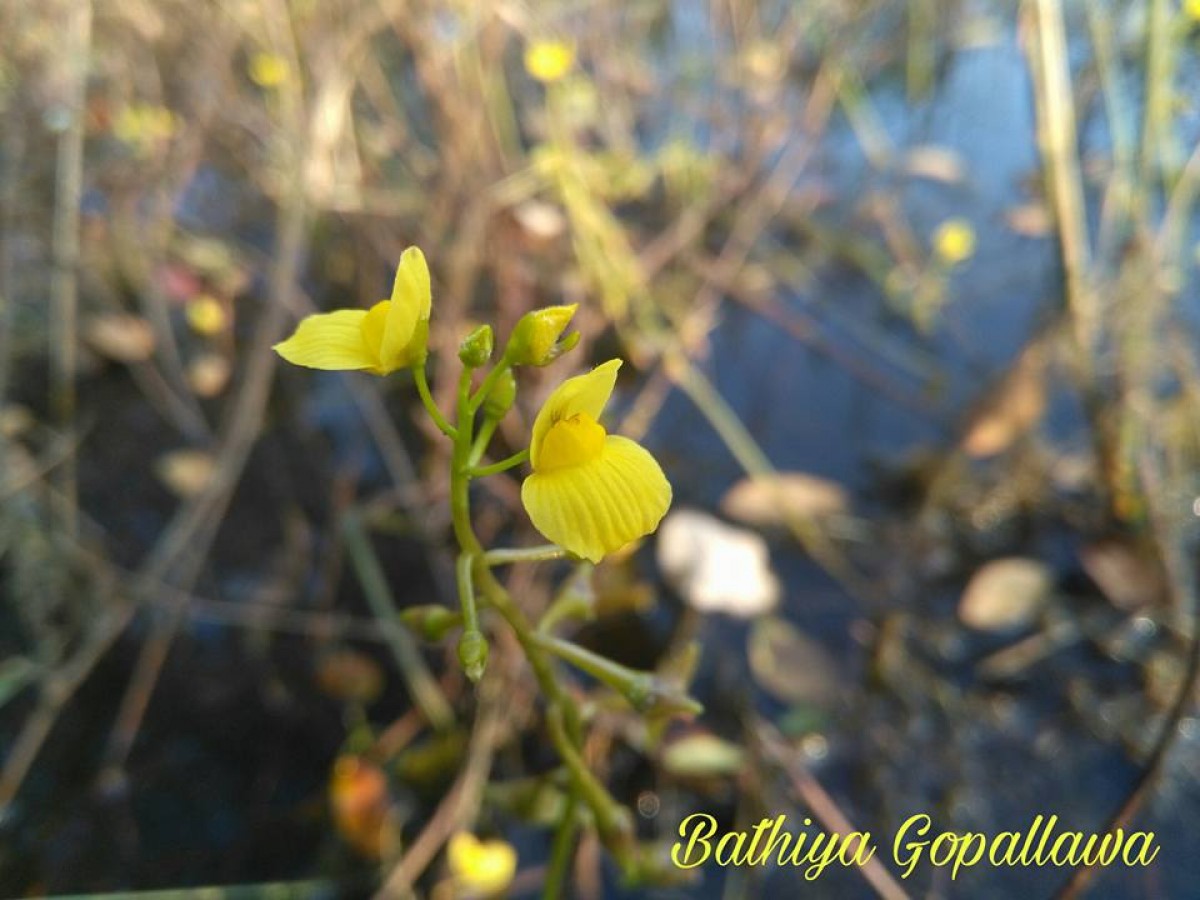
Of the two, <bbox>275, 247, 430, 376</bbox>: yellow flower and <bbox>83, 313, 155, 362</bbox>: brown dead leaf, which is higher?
<bbox>275, 247, 430, 376</bbox>: yellow flower

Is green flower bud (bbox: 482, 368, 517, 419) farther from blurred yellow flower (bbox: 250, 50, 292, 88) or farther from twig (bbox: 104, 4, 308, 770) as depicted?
blurred yellow flower (bbox: 250, 50, 292, 88)

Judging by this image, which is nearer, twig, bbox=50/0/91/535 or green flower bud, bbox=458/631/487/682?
green flower bud, bbox=458/631/487/682

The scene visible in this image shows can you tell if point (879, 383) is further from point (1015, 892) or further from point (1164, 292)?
point (1015, 892)

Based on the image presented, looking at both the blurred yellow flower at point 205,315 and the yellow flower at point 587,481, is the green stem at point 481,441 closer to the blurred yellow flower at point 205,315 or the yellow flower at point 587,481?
the yellow flower at point 587,481

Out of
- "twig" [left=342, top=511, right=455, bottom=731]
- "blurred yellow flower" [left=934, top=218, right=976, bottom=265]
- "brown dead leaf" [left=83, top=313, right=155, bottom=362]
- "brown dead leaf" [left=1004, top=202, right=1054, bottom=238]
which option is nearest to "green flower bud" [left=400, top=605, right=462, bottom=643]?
"twig" [left=342, top=511, right=455, bottom=731]

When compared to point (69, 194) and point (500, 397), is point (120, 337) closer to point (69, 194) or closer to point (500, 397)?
point (69, 194)
